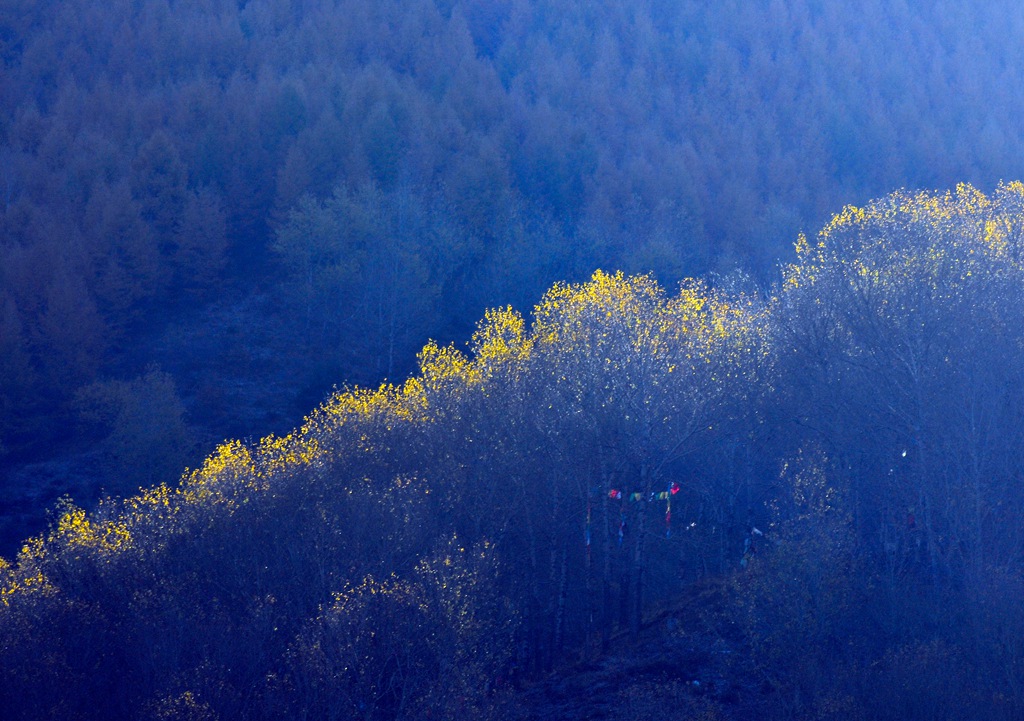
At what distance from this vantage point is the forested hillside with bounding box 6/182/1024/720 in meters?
20.1

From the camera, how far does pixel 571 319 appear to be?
3136cm

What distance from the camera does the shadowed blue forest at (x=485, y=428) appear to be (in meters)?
21.5

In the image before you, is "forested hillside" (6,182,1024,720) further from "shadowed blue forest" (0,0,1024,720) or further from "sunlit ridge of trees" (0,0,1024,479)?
"sunlit ridge of trees" (0,0,1024,479)

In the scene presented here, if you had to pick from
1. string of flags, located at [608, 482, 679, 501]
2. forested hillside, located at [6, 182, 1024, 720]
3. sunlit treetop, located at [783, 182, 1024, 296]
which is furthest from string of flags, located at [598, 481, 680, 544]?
sunlit treetop, located at [783, 182, 1024, 296]

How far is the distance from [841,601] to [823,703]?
4007 millimetres

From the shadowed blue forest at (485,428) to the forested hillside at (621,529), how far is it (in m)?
0.12

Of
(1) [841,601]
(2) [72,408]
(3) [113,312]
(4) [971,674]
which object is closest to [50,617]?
(1) [841,601]

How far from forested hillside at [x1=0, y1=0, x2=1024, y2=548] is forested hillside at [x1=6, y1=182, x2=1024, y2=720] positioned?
20392 mm

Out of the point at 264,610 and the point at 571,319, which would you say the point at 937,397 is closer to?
the point at 571,319

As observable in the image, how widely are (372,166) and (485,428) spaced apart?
46.1m

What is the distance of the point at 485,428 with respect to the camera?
29.9 meters

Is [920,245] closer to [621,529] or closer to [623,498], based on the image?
[623,498]

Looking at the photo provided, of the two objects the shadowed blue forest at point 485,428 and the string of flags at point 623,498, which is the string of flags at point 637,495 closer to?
the string of flags at point 623,498

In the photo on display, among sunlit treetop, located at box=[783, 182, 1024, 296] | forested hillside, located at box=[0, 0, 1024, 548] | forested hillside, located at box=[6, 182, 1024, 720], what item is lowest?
forested hillside, located at box=[6, 182, 1024, 720]
